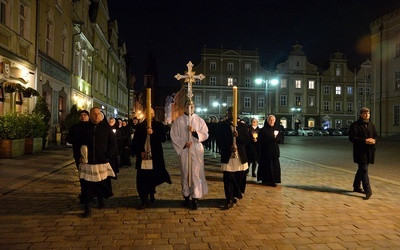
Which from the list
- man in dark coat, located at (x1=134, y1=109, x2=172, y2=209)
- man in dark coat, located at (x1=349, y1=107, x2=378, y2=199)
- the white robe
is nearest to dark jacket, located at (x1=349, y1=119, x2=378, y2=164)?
man in dark coat, located at (x1=349, y1=107, x2=378, y2=199)

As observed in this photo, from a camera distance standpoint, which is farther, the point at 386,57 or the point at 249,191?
the point at 386,57

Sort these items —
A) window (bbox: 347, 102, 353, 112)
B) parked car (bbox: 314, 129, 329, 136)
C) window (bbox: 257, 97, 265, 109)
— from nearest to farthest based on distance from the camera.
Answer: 1. parked car (bbox: 314, 129, 329, 136)
2. window (bbox: 257, 97, 265, 109)
3. window (bbox: 347, 102, 353, 112)

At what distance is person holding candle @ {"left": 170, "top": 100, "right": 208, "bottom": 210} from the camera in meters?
6.48

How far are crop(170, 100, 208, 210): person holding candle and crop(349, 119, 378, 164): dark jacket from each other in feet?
11.9

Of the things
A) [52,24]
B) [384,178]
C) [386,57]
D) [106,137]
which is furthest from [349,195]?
[386,57]

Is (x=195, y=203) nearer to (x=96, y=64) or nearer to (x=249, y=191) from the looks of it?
(x=249, y=191)

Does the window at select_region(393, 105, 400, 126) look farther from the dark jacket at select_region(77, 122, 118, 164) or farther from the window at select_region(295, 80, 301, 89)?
the dark jacket at select_region(77, 122, 118, 164)

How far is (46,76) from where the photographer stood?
806 inches

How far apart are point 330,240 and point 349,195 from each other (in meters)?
3.44

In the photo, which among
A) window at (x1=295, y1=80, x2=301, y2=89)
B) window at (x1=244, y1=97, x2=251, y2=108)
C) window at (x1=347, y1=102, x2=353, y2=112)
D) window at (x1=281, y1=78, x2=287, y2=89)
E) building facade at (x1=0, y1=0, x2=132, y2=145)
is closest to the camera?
building facade at (x1=0, y1=0, x2=132, y2=145)

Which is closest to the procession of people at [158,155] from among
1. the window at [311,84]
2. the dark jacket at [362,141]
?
the dark jacket at [362,141]

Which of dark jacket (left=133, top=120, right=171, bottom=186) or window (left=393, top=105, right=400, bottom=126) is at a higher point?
window (left=393, top=105, right=400, bottom=126)

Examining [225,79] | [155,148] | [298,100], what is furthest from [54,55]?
[298,100]

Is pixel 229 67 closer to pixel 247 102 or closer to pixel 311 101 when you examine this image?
pixel 247 102
